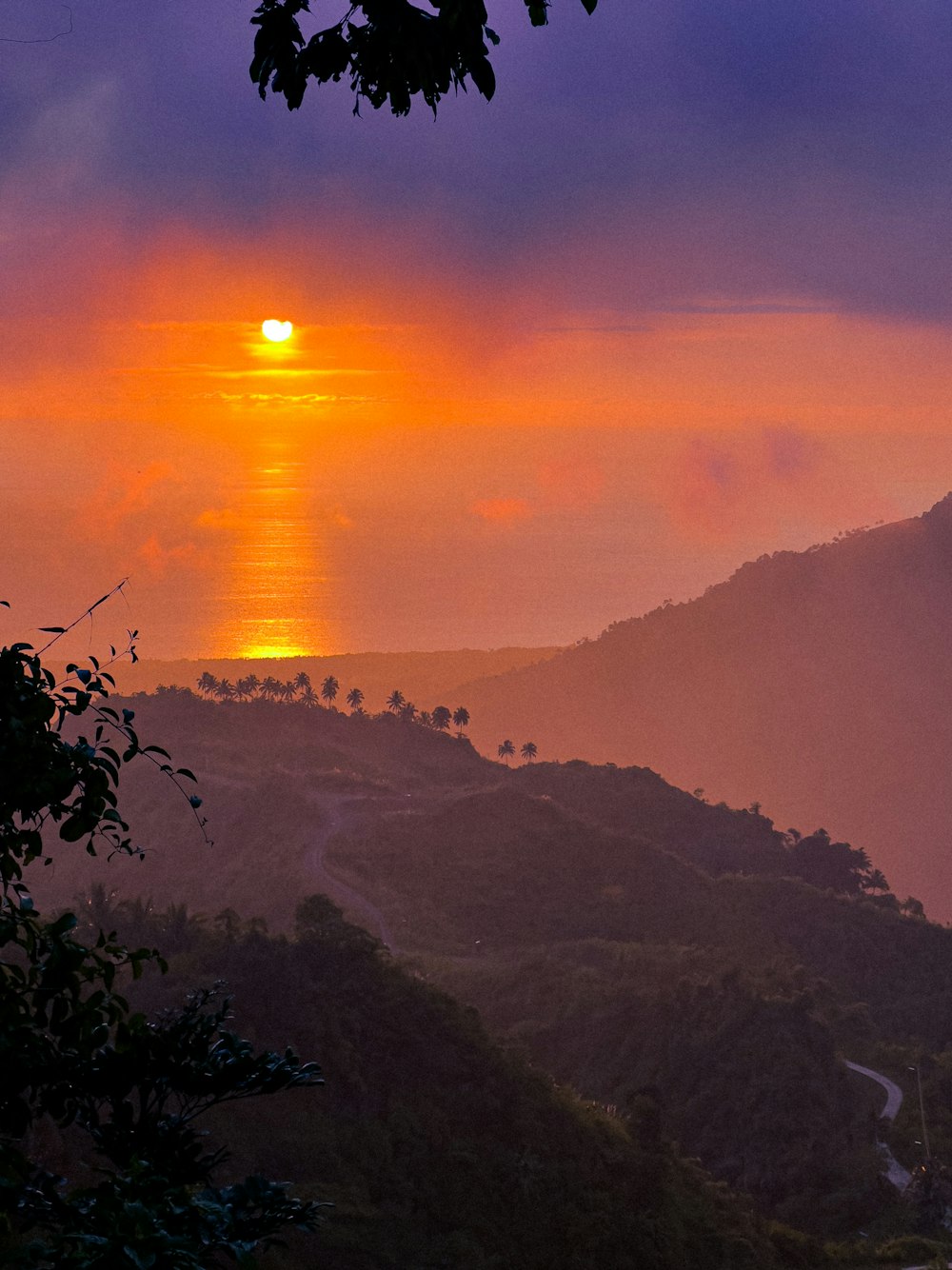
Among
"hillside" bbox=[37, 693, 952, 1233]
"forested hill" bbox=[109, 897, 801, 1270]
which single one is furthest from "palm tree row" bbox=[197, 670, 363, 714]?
"forested hill" bbox=[109, 897, 801, 1270]

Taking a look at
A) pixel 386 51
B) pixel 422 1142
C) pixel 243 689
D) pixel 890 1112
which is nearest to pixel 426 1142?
pixel 422 1142

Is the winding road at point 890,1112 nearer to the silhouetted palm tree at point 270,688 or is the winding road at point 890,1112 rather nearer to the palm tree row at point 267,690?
the palm tree row at point 267,690

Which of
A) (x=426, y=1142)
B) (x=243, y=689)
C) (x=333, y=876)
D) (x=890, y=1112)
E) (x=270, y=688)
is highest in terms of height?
(x=270, y=688)

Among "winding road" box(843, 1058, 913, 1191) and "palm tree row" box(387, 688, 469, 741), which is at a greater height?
"palm tree row" box(387, 688, 469, 741)

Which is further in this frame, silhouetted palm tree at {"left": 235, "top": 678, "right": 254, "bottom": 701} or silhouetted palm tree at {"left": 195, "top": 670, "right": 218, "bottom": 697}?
silhouetted palm tree at {"left": 235, "top": 678, "right": 254, "bottom": 701}

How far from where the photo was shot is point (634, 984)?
218ft

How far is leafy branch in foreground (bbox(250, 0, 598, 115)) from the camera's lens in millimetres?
6805

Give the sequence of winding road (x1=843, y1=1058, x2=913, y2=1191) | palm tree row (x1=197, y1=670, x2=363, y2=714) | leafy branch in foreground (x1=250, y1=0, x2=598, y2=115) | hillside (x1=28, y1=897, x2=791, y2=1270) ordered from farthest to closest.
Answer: palm tree row (x1=197, y1=670, x2=363, y2=714), winding road (x1=843, y1=1058, x2=913, y2=1191), hillside (x1=28, y1=897, x2=791, y2=1270), leafy branch in foreground (x1=250, y1=0, x2=598, y2=115)

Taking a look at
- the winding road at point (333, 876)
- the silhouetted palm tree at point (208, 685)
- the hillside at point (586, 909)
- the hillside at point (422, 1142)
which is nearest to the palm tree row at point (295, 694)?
the silhouetted palm tree at point (208, 685)

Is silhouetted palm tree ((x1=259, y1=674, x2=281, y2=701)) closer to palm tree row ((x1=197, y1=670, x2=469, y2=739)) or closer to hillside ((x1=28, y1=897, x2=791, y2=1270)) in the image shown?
palm tree row ((x1=197, y1=670, x2=469, y2=739))

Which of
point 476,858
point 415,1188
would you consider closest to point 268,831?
point 476,858

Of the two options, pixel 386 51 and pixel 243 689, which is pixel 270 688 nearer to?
pixel 243 689

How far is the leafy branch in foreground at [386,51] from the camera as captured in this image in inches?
268

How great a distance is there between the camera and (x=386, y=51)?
7.04 m
